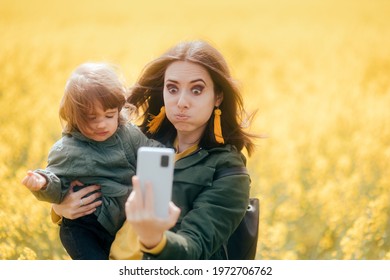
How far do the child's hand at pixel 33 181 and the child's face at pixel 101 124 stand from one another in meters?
0.31

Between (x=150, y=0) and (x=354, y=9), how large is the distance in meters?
3.62

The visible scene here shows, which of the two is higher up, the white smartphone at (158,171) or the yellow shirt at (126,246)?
the white smartphone at (158,171)

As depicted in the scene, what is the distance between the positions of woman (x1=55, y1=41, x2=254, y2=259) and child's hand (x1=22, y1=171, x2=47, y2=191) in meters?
0.42

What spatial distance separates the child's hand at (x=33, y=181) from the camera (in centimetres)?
333

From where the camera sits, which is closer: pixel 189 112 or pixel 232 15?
pixel 189 112

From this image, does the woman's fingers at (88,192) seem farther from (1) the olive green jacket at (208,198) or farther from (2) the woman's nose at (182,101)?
(2) the woman's nose at (182,101)

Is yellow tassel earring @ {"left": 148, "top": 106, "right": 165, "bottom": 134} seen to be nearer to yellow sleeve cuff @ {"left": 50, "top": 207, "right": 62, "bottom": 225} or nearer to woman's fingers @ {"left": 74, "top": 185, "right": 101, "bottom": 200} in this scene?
woman's fingers @ {"left": 74, "top": 185, "right": 101, "bottom": 200}

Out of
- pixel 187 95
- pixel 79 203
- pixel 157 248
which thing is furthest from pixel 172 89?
pixel 157 248

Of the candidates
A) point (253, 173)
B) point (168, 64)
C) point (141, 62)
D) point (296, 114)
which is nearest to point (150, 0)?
point (141, 62)

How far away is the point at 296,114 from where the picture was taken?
7996 millimetres

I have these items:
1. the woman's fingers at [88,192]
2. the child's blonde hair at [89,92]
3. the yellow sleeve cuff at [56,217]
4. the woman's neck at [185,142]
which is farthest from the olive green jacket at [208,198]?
the yellow sleeve cuff at [56,217]

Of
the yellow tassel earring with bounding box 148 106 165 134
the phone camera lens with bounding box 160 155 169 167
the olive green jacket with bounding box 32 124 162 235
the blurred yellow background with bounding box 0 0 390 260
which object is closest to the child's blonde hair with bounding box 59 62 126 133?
the olive green jacket with bounding box 32 124 162 235

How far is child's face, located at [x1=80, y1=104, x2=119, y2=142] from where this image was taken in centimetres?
356

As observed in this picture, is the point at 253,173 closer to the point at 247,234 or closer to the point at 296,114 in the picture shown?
the point at 296,114
